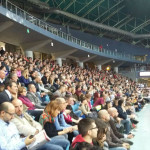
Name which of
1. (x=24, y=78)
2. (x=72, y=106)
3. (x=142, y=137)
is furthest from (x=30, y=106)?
(x=142, y=137)

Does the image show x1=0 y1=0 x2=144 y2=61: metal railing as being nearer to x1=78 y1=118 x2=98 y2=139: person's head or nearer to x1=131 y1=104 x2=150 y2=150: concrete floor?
x1=131 y1=104 x2=150 y2=150: concrete floor

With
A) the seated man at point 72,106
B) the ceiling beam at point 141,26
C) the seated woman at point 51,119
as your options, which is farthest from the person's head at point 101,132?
the ceiling beam at point 141,26

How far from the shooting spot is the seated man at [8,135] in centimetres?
264

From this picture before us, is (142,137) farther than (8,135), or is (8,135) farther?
(142,137)

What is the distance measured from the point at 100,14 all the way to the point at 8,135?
24.3 m

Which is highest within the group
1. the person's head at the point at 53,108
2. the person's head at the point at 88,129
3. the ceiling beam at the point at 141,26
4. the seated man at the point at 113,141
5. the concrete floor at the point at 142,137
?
the ceiling beam at the point at 141,26

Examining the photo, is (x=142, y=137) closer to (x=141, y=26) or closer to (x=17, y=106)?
(x=17, y=106)

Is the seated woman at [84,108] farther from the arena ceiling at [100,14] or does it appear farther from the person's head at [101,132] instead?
the arena ceiling at [100,14]

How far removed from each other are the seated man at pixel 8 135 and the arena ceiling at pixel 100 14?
54.9 ft

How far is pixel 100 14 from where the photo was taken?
25625mm

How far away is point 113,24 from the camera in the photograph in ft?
92.2

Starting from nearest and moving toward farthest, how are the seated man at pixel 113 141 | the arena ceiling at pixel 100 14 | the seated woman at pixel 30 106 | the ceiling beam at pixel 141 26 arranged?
the seated man at pixel 113 141 → the seated woman at pixel 30 106 → the arena ceiling at pixel 100 14 → the ceiling beam at pixel 141 26

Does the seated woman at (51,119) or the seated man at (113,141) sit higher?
the seated woman at (51,119)

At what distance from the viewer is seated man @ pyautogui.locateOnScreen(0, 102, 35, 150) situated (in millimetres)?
2645
